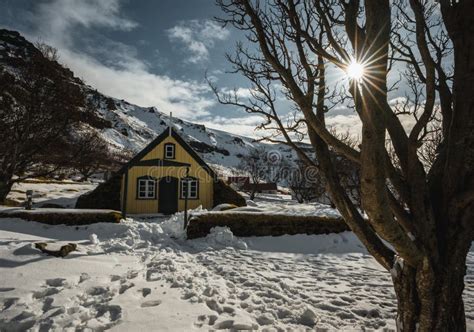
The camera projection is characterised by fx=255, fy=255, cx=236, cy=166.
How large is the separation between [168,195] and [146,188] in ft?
5.03

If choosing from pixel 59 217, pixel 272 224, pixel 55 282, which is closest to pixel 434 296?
pixel 55 282

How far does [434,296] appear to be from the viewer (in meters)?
2.09

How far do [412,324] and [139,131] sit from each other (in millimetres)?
149419

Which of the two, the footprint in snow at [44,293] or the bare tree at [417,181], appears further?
the footprint in snow at [44,293]

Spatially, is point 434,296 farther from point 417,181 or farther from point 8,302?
point 8,302

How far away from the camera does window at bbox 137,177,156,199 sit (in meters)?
17.2

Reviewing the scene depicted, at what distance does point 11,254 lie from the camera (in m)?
4.86

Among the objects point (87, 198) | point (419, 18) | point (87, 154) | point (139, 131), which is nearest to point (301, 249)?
point (419, 18)

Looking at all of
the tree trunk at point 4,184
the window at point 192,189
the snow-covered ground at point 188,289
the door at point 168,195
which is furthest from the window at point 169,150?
the snow-covered ground at point 188,289

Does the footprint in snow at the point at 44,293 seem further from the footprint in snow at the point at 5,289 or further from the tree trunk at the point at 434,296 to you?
the tree trunk at the point at 434,296

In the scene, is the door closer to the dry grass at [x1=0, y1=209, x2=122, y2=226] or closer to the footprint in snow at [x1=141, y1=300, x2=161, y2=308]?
the dry grass at [x1=0, y1=209, x2=122, y2=226]

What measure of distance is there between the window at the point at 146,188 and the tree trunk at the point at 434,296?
55.0ft

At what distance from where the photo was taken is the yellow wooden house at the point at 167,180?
1708 cm

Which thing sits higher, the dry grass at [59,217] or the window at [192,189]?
the window at [192,189]
